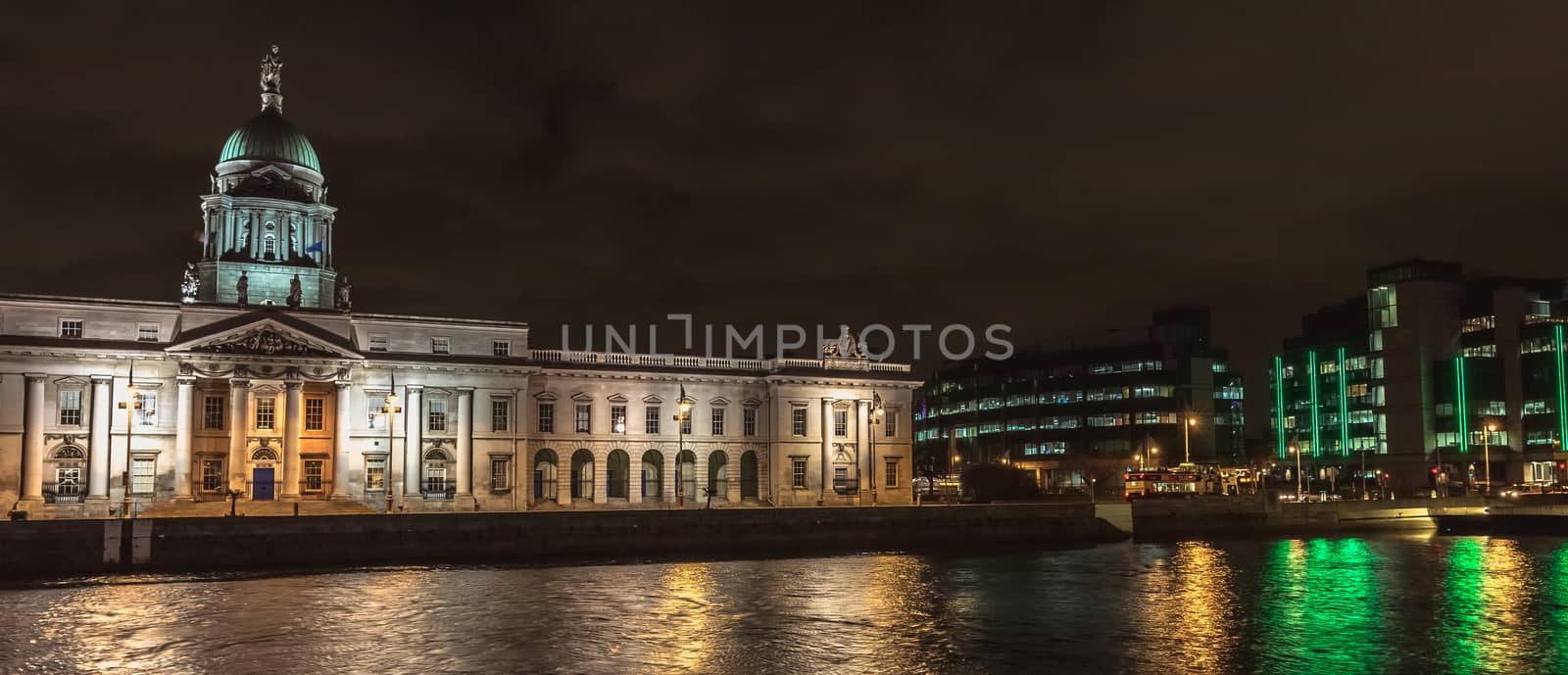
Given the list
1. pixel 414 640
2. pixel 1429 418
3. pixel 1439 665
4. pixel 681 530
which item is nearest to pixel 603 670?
pixel 414 640

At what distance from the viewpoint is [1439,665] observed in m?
28.8

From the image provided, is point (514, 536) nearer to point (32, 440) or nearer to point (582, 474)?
point (582, 474)

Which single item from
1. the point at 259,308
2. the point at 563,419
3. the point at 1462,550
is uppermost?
the point at 259,308

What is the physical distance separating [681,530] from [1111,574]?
18.6 m

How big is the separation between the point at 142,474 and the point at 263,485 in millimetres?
5627

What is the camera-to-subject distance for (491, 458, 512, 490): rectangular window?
248 ft

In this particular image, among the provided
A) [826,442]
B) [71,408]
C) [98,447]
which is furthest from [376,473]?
[826,442]

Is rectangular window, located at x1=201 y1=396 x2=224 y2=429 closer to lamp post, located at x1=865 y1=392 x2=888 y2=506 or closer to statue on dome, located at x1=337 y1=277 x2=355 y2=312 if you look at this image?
statue on dome, located at x1=337 y1=277 x2=355 y2=312

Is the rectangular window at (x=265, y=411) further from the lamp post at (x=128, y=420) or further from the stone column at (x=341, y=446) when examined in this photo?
the lamp post at (x=128, y=420)

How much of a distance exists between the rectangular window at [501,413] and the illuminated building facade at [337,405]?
0.26 ft

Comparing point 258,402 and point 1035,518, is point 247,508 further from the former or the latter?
point 1035,518

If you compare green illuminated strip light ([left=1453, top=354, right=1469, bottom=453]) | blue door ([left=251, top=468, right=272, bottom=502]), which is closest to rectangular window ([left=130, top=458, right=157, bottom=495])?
blue door ([left=251, top=468, right=272, bottom=502])

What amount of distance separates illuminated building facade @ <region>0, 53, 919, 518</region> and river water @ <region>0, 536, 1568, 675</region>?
19.0m

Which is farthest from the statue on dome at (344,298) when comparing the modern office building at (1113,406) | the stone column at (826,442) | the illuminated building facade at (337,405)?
the modern office building at (1113,406)
